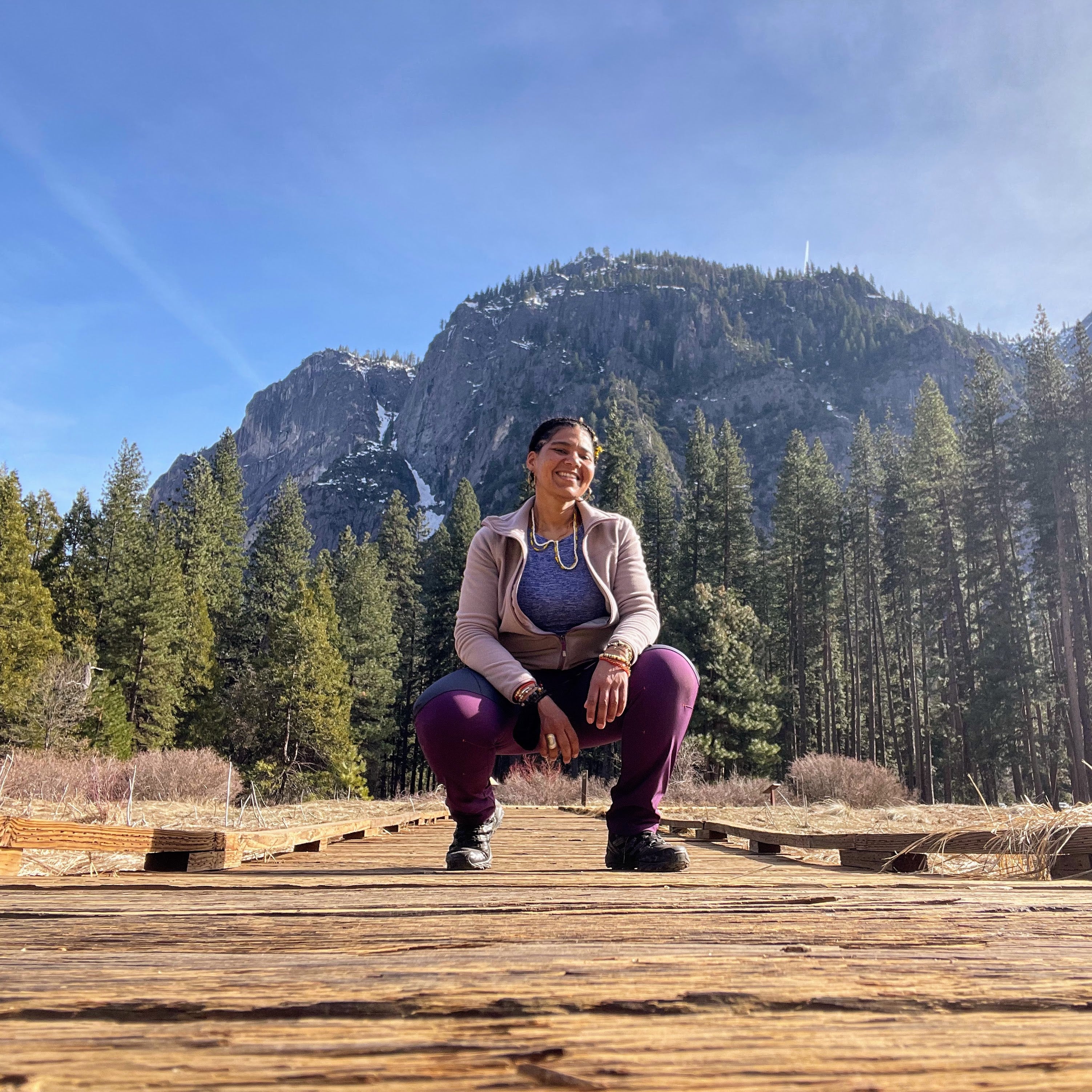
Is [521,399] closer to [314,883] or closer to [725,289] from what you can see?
[725,289]

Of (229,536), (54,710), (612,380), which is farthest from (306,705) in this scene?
(612,380)

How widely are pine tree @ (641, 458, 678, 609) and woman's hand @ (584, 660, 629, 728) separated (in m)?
33.6

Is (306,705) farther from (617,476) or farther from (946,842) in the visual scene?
(946,842)

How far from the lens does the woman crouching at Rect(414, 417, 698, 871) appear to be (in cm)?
222

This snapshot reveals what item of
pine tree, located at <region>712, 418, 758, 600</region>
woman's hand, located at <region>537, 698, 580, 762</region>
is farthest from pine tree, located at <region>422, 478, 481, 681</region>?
woman's hand, located at <region>537, 698, 580, 762</region>

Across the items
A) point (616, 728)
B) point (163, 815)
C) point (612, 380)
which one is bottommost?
point (163, 815)

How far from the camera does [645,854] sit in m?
2.13

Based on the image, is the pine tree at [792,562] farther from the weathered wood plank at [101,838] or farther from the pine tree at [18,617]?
the weathered wood plank at [101,838]

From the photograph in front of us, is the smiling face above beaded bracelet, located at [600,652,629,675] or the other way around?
above

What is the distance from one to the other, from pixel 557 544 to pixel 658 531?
34.4 meters

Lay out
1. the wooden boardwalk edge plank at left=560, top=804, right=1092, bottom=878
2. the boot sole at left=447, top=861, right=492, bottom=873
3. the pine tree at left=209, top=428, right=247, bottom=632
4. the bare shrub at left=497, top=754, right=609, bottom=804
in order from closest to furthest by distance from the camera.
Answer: the boot sole at left=447, top=861, right=492, bottom=873, the wooden boardwalk edge plank at left=560, top=804, right=1092, bottom=878, the bare shrub at left=497, top=754, right=609, bottom=804, the pine tree at left=209, top=428, right=247, bottom=632

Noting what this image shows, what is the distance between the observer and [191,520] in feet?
101

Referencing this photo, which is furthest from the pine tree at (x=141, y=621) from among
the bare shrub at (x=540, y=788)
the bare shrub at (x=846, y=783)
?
the bare shrub at (x=846, y=783)

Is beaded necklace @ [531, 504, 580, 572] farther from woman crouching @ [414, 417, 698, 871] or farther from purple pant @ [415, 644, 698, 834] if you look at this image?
purple pant @ [415, 644, 698, 834]
